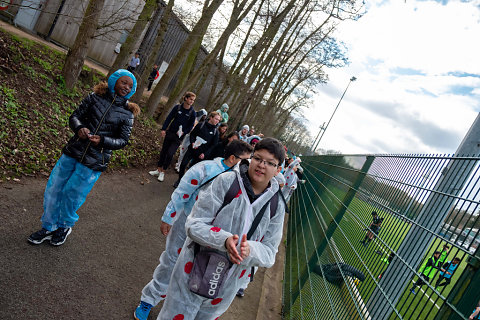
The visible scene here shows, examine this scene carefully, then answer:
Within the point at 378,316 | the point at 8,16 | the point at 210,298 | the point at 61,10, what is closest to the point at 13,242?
the point at 210,298

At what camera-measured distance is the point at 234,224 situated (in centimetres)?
215

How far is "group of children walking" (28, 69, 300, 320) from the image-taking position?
205cm

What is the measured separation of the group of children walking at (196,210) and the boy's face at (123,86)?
1 centimetres

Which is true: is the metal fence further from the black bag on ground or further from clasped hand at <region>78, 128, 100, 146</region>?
clasped hand at <region>78, 128, 100, 146</region>

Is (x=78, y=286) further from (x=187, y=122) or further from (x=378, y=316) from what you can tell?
(x=187, y=122)

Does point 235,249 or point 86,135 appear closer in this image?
point 235,249

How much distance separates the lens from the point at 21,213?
3.93 m

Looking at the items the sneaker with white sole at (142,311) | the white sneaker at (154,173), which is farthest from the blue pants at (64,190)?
the white sneaker at (154,173)

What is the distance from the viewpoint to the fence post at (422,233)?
6.11 ft

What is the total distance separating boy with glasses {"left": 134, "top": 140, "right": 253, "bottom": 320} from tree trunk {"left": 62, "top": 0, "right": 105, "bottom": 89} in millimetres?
6364

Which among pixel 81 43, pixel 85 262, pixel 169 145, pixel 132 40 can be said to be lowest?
pixel 85 262

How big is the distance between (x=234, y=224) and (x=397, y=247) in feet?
3.94

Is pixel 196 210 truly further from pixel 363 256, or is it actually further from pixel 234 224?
pixel 363 256

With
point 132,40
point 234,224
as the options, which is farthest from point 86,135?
point 132,40
